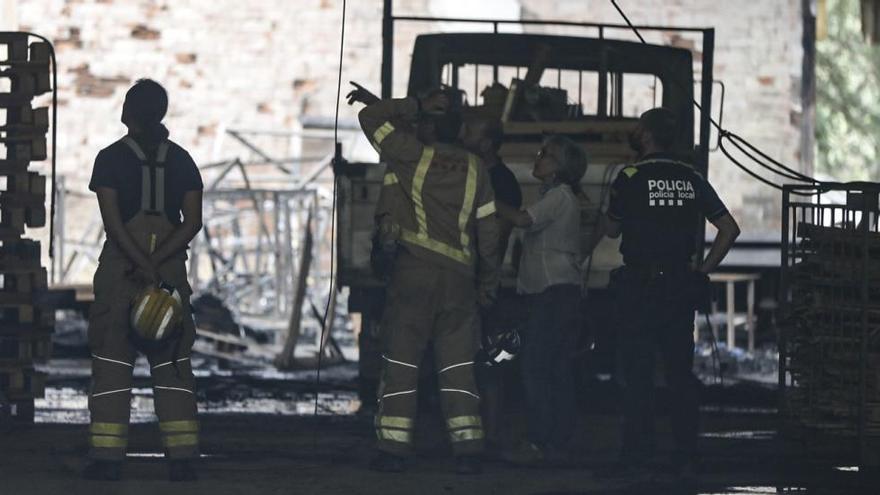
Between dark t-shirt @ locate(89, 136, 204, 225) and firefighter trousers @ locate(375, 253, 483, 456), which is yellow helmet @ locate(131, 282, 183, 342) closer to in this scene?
dark t-shirt @ locate(89, 136, 204, 225)

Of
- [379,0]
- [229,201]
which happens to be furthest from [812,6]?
[229,201]

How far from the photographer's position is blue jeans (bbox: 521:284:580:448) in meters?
10.6

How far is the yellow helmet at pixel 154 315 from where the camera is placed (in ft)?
29.6

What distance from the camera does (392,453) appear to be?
384 inches

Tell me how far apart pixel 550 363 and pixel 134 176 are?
2786mm

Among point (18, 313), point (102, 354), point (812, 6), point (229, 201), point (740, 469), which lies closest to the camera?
point (102, 354)

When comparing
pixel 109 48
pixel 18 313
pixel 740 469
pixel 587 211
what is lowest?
pixel 740 469

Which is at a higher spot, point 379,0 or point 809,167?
point 379,0

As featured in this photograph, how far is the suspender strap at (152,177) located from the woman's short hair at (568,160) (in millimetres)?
2355

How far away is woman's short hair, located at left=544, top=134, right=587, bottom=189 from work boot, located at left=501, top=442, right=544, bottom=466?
1.51 m

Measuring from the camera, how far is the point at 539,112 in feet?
43.5

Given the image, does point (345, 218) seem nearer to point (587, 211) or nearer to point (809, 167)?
point (587, 211)

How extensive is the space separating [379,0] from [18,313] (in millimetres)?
14276

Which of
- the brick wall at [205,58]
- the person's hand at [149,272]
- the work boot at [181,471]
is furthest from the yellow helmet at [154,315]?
the brick wall at [205,58]
